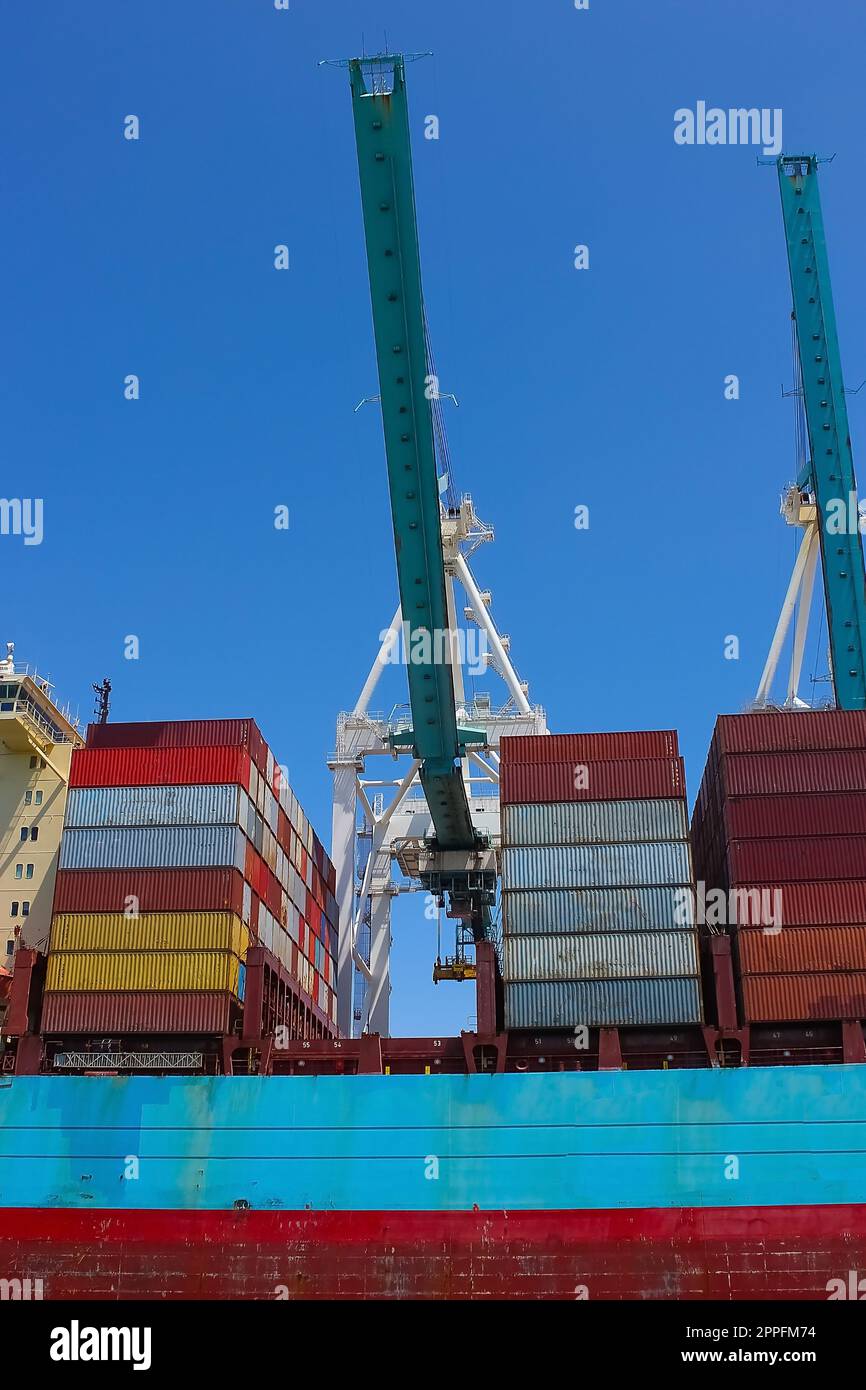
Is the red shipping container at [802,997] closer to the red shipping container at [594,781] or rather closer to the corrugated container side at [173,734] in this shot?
the red shipping container at [594,781]

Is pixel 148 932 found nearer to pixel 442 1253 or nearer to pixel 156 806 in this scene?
pixel 156 806

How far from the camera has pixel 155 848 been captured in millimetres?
35750

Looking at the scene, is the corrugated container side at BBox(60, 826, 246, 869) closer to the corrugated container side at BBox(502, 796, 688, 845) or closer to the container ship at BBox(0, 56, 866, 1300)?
the container ship at BBox(0, 56, 866, 1300)

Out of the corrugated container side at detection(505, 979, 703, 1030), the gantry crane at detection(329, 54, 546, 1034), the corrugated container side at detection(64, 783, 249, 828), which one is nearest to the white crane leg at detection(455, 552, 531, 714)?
the gantry crane at detection(329, 54, 546, 1034)

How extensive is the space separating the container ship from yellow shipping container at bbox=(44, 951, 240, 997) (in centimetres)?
8

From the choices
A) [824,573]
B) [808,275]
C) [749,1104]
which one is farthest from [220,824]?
[808,275]

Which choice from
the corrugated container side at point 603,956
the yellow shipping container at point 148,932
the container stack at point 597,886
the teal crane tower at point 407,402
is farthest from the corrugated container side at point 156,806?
the corrugated container side at point 603,956

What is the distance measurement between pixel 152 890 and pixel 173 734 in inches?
196

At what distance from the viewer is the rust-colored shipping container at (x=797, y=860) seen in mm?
33250

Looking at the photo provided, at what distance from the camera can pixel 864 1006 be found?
32.0 metres

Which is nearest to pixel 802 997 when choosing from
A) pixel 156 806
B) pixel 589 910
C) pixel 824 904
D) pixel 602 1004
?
pixel 824 904

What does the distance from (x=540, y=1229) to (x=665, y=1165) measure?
339 cm

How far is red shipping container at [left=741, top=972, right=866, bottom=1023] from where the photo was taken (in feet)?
105

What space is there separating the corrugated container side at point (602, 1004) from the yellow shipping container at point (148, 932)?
308 inches
